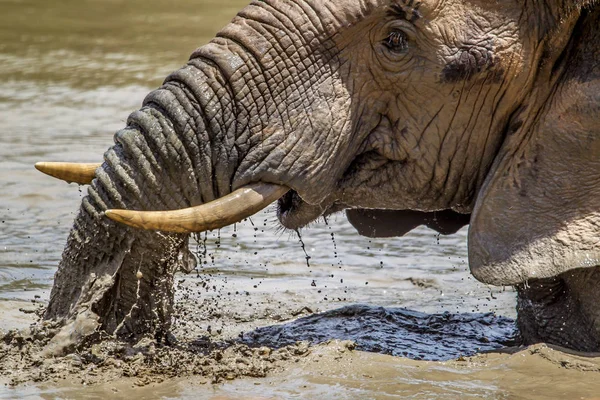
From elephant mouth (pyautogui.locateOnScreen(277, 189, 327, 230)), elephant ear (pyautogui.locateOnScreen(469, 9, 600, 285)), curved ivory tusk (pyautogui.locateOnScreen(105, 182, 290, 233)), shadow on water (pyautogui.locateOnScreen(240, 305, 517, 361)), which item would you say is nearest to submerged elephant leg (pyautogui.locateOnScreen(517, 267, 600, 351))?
elephant ear (pyautogui.locateOnScreen(469, 9, 600, 285))

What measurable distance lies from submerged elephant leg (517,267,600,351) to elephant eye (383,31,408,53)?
105 centimetres

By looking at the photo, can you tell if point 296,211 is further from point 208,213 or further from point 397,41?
point 397,41

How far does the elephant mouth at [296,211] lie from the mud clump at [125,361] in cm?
61

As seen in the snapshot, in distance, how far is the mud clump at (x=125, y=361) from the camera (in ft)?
16.0

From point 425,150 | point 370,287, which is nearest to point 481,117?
point 425,150

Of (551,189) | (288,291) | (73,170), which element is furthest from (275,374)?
(288,291)

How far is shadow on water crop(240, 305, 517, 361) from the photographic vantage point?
571 cm

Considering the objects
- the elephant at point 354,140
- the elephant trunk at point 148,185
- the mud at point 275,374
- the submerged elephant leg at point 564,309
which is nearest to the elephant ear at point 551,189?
the elephant at point 354,140

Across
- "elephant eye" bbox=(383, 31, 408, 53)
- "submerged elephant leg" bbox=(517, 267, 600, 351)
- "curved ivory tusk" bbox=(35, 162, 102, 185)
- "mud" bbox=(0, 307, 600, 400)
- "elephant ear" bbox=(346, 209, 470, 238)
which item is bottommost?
"mud" bbox=(0, 307, 600, 400)

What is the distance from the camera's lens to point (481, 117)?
4.73 m

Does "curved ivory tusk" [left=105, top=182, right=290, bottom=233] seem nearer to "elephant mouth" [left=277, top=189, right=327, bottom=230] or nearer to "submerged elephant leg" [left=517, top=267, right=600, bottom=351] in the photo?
"elephant mouth" [left=277, top=189, right=327, bottom=230]

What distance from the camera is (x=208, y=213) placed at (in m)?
4.42

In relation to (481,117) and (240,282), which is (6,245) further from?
(481,117)

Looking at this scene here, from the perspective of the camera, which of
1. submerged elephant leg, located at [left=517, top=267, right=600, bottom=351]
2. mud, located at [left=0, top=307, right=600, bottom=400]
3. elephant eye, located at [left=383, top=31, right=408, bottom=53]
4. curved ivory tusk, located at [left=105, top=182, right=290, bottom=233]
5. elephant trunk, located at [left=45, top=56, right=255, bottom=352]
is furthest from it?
submerged elephant leg, located at [left=517, top=267, right=600, bottom=351]
